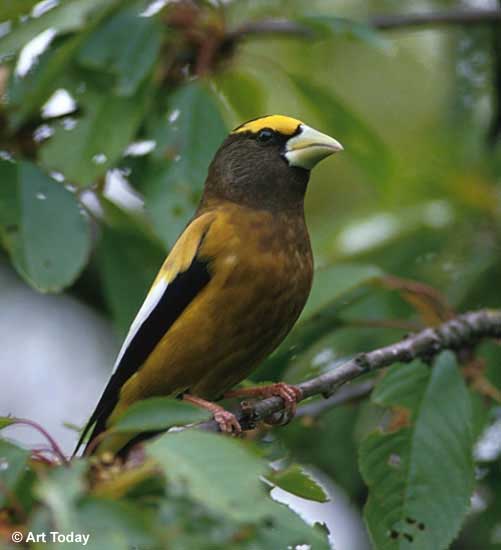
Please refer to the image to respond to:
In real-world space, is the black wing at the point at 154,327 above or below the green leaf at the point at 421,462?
above

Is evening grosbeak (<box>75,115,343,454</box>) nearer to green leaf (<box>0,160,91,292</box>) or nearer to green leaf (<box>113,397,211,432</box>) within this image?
green leaf (<box>0,160,91,292</box>)

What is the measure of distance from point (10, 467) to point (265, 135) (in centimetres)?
232

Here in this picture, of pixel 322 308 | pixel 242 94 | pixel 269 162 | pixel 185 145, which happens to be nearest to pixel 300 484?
pixel 322 308

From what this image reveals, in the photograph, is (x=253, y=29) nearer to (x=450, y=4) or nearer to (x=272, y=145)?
(x=272, y=145)

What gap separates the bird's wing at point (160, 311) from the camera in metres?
4.05

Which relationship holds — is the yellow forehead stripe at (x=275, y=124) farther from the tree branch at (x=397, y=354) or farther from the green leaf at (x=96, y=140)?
the tree branch at (x=397, y=354)

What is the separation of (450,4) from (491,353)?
3.03 m

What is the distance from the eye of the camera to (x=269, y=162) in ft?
14.6

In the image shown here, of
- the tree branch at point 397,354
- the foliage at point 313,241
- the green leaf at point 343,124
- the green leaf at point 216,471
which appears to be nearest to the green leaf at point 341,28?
the foliage at point 313,241

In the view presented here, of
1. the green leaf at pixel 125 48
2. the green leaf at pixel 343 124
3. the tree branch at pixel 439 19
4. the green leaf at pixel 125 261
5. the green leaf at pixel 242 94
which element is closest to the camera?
the green leaf at pixel 125 48

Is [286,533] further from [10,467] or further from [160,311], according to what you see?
[160,311]

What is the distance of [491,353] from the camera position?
15.7 feet

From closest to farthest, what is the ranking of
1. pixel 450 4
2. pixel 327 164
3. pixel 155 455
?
pixel 155 455 < pixel 450 4 < pixel 327 164

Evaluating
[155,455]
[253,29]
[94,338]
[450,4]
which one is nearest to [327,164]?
[450,4]
